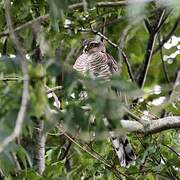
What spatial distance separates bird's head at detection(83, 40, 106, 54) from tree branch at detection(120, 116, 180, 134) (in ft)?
6.07

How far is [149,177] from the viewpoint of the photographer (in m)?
3.20

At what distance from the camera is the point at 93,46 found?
457cm

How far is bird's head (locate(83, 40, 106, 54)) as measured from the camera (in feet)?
14.7

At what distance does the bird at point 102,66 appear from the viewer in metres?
3.57

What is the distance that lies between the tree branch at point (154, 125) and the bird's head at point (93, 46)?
72.8 inches

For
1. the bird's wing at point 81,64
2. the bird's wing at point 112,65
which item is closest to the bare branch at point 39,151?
the bird's wing at point 81,64

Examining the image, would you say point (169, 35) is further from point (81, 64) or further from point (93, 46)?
point (81, 64)

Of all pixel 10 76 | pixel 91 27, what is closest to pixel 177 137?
pixel 91 27

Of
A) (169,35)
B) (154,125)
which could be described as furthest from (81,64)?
(154,125)

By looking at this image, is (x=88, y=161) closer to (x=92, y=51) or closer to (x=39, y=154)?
(x=39, y=154)

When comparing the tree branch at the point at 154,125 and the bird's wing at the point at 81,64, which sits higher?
the tree branch at the point at 154,125

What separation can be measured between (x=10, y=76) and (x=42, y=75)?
0.82 metres

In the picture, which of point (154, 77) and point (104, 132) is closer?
point (104, 132)

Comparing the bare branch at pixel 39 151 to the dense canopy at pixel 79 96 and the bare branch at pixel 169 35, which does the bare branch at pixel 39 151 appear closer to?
the dense canopy at pixel 79 96
